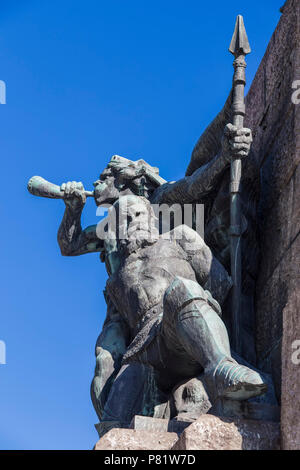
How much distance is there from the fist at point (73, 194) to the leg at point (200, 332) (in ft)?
5.43

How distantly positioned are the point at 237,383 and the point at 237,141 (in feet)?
6.79

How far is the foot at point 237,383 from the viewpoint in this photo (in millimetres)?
5582

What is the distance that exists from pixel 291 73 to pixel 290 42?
0.28 meters

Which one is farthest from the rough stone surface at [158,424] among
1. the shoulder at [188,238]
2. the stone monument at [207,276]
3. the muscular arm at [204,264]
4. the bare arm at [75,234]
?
the bare arm at [75,234]

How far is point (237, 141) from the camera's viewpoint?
717 centimetres

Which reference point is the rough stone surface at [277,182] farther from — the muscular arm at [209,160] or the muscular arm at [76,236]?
the muscular arm at [76,236]

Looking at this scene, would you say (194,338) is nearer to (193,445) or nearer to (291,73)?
(193,445)

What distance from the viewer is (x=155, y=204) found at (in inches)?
308

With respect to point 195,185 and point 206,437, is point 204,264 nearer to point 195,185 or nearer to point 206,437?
point 195,185

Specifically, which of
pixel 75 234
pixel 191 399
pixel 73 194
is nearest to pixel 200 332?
pixel 191 399

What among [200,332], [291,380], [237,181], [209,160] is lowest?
[291,380]

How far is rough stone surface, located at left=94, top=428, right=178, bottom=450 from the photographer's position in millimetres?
5598

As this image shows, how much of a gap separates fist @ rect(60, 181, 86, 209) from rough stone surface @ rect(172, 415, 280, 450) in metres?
2.61
